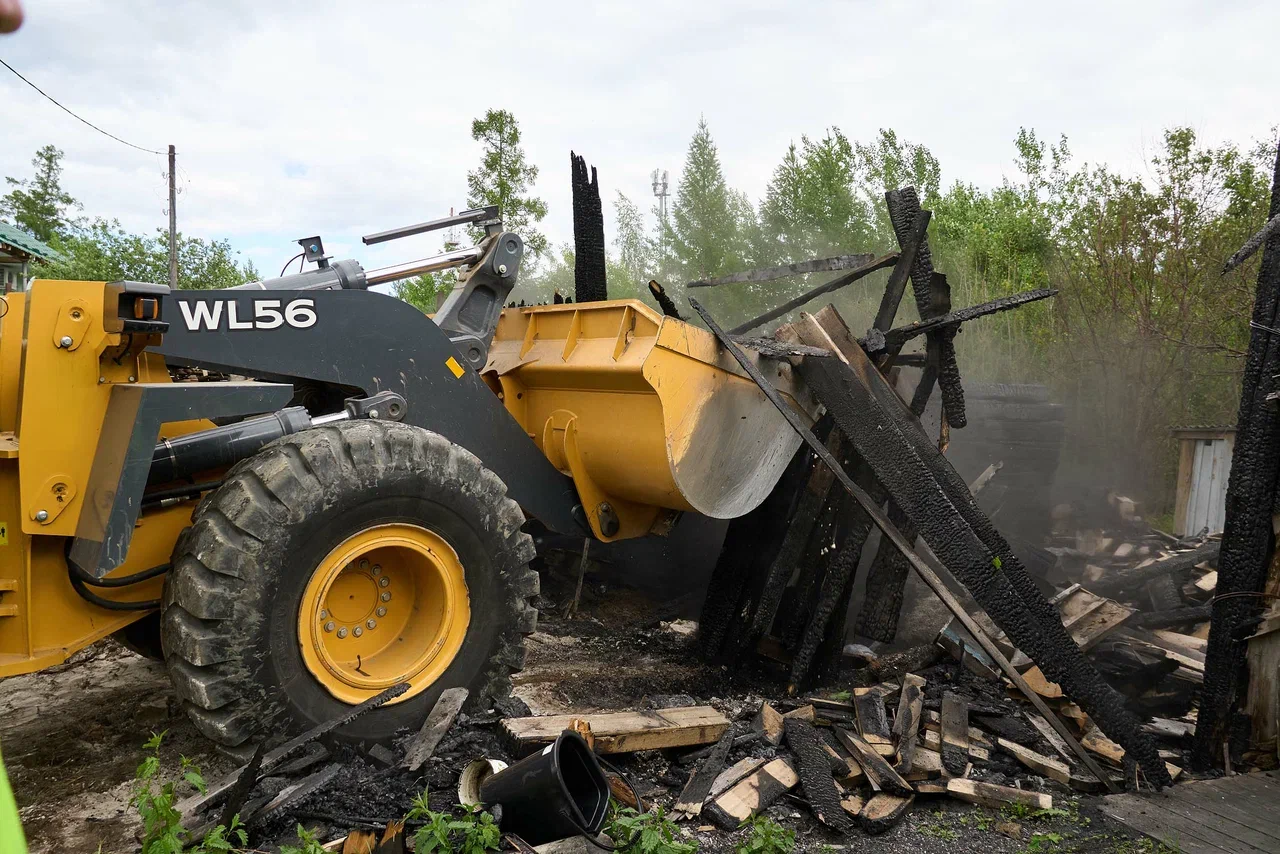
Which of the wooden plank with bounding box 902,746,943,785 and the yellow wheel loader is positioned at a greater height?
the yellow wheel loader

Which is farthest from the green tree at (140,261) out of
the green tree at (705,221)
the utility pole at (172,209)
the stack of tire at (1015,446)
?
the stack of tire at (1015,446)

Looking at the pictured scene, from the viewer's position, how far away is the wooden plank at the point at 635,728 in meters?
3.67

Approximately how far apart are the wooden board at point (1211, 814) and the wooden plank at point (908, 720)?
80 cm

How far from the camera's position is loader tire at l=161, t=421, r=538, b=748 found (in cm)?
328

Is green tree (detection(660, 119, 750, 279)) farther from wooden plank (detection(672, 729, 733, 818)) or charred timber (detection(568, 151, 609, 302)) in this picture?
wooden plank (detection(672, 729, 733, 818))

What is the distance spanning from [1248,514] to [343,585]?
4.03m

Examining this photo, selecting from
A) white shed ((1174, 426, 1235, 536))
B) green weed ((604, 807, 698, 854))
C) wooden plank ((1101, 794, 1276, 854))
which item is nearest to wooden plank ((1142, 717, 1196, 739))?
wooden plank ((1101, 794, 1276, 854))

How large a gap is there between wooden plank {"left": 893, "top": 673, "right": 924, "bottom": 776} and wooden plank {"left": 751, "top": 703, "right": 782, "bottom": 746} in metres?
0.53

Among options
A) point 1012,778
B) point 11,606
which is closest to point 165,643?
point 11,606

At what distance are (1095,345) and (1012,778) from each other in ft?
29.0

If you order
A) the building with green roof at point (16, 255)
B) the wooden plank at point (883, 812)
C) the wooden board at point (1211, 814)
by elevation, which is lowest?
the wooden plank at point (883, 812)

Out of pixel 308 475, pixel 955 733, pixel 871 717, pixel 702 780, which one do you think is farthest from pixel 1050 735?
pixel 308 475

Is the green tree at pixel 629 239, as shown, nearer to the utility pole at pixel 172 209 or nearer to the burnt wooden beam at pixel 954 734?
the utility pole at pixel 172 209

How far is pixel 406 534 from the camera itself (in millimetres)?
3809
